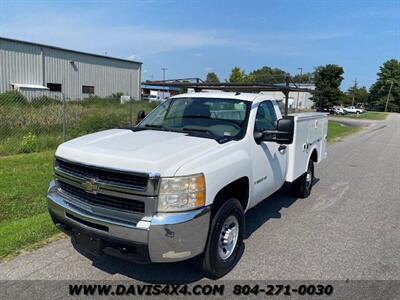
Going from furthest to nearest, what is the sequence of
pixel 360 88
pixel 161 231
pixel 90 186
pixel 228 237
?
pixel 360 88
pixel 228 237
pixel 90 186
pixel 161 231

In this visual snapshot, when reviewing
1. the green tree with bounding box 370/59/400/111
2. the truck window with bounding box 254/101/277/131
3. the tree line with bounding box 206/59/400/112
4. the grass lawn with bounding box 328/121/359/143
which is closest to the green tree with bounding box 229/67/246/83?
the tree line with bounding box 206/59/400/112

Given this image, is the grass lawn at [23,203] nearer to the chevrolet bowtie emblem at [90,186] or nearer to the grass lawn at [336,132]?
the chevrolet bowtie emblem at [90,186]

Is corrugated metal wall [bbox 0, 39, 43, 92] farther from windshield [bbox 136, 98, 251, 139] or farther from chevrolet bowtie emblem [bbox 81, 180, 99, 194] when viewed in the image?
chevrolet bowtie emblem [bbox 81, 180, 99, 194]

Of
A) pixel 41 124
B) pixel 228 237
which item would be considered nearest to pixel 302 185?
pixel 228 237

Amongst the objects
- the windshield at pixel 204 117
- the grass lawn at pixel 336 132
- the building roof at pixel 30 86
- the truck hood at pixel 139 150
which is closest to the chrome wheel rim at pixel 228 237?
the truck hood at pixel 139 150

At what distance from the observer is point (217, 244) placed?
137 inches

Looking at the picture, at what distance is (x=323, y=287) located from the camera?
140 inches

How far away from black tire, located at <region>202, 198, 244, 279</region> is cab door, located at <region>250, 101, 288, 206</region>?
1.88 feet

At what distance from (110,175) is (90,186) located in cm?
26

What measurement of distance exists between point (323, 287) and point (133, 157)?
2312 mm

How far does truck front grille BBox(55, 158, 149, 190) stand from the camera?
3000 millimetres

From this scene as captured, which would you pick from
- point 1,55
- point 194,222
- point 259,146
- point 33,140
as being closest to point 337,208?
point 259,146

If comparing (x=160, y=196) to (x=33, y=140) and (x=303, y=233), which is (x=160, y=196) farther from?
(x=33, y=140)

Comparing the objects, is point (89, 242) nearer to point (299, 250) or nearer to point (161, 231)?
point (161, 231)
